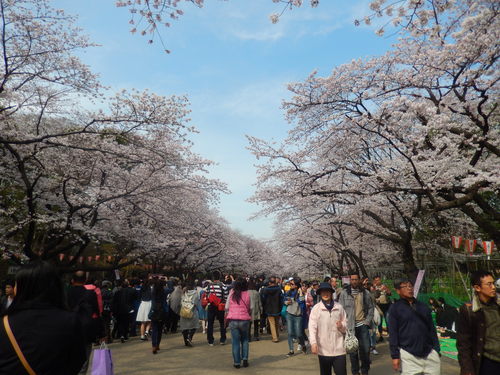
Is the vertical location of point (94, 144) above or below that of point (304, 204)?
above

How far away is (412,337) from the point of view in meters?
4.16

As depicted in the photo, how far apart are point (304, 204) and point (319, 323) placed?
1054cm

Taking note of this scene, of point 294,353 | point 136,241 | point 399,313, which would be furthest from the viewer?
point 136,241

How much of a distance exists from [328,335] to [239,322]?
113 inches

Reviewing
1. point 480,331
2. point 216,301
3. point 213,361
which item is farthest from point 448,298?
point 480,331

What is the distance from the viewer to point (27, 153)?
11.6 metres

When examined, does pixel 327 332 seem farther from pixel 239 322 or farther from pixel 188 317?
pixel 188 317

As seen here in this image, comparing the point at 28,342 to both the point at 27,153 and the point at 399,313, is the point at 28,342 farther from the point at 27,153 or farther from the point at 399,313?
the point at 27,153

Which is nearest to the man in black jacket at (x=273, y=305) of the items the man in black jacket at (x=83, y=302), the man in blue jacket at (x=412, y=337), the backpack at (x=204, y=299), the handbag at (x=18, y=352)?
the backpack at (x=204, y=299)

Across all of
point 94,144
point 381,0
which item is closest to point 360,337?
point 381,0

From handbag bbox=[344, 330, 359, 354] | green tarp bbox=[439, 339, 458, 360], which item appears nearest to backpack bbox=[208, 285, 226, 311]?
handbag bbox=[344, 330, 359, 354]

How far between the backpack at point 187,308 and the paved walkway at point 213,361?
0.79 metres

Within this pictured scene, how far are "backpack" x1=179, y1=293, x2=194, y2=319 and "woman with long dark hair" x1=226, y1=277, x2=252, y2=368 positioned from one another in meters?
2.38

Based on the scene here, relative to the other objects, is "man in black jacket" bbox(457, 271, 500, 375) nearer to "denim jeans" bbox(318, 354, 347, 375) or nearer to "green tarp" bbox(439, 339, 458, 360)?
"denim jeans" bbox(318, 354, 347, 375)
